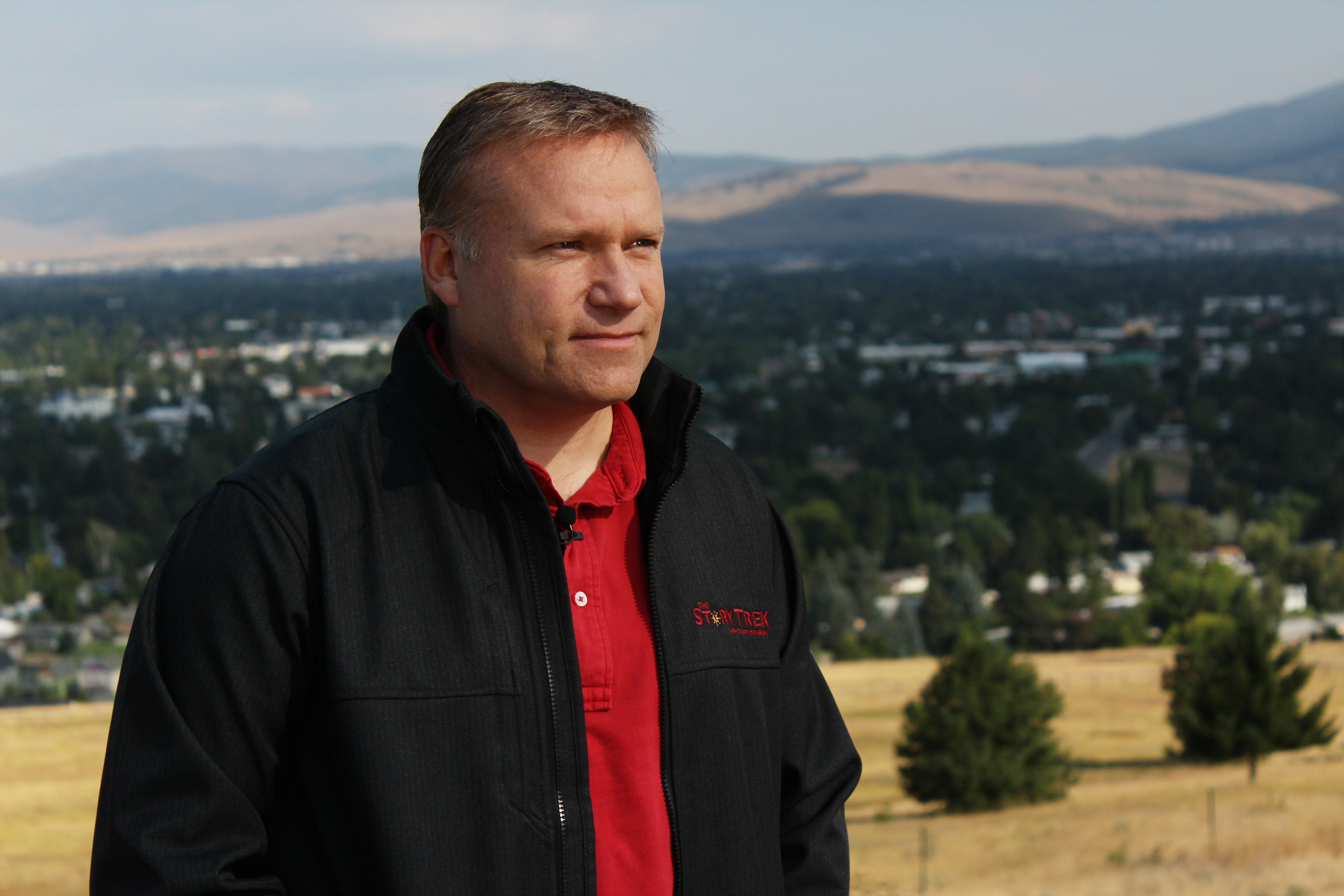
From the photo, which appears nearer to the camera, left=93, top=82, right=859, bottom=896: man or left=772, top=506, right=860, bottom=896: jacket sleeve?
left=93, top=82, right=859, bottom=896: man

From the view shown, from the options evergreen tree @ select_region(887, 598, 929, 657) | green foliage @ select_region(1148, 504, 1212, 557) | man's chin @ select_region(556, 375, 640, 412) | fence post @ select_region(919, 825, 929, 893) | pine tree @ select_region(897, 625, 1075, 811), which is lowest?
evergreen tree @ select_region(887, 598, 929, 657)

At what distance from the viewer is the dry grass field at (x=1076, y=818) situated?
1602 cm

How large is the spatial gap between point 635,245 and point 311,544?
773mm

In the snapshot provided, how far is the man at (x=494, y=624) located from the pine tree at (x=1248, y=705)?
25823mm

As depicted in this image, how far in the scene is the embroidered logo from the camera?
8.59ft

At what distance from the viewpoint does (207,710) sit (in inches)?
88.7

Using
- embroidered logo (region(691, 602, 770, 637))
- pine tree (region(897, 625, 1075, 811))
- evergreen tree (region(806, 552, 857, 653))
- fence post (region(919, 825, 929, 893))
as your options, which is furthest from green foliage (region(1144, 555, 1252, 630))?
embroidered logo (region(691, 602, 770, 637))

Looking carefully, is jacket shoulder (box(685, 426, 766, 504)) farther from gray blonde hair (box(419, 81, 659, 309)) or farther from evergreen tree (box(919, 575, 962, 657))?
evergreen tree (box(919, 575, 962, 657))

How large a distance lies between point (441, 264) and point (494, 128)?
283 millimetres

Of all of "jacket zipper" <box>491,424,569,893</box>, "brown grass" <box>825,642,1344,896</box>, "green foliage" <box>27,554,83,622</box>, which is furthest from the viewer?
"green foliage" <box>27,554,83,622</box>

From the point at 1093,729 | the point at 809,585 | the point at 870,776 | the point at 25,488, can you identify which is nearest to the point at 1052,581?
the point at 809,585

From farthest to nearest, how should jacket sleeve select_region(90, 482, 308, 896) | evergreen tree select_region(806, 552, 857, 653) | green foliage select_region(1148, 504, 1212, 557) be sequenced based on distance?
green foliage select_region(1148, 504, 1212, 557)
evergreen tree select_region(806, 552, 857, 653)
jacket sleeve select_region(90, 482, 308, 896)

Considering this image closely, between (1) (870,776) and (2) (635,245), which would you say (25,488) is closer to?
(1) (870,776)

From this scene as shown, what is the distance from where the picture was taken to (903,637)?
56344 mm
